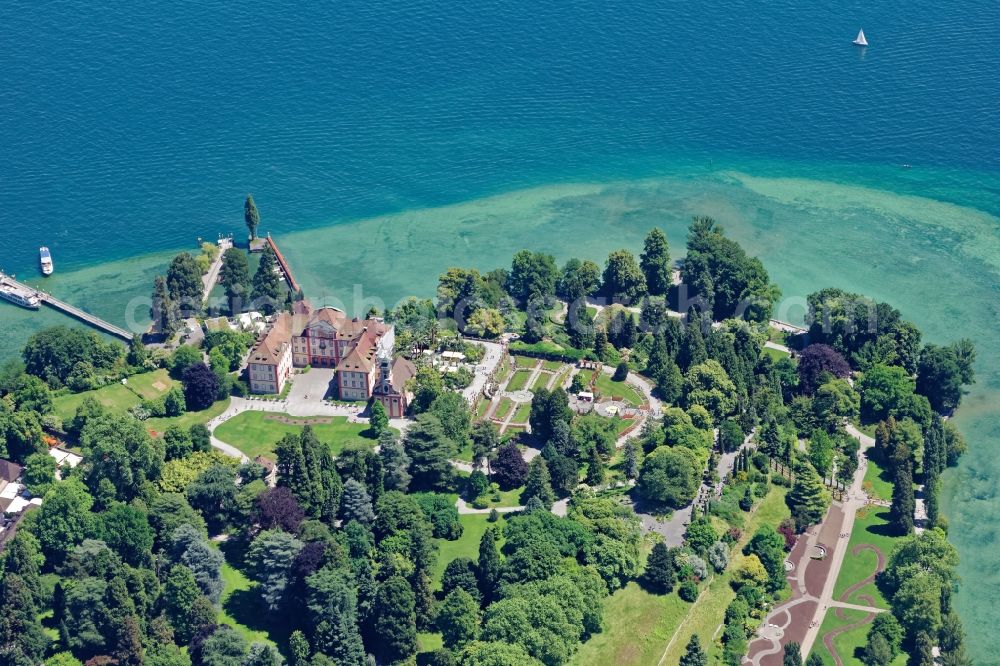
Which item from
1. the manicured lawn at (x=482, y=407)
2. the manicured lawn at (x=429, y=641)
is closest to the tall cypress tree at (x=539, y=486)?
the manicured lawn at (x=482, y=407)

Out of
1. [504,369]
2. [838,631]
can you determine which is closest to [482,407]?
[504,369]

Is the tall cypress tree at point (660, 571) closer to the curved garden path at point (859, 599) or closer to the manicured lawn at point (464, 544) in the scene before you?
the curved garden path at point (859, 599)

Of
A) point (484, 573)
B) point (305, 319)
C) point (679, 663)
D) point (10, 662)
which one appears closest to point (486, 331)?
point (305, 319)

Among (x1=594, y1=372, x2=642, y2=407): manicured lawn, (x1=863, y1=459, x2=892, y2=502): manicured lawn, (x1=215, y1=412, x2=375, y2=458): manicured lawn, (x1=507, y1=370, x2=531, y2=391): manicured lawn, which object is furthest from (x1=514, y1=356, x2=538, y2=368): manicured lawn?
(x1=863, y1=459, x2=892, y2=502): manicured lawn

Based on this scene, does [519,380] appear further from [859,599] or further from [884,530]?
[859,599]

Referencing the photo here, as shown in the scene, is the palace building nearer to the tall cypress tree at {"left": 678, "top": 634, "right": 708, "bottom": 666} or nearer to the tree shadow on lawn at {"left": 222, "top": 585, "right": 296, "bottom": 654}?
the tree shadow on lawn at {"left": 222, "top": 585, "right": 296, "bottom": 654}
